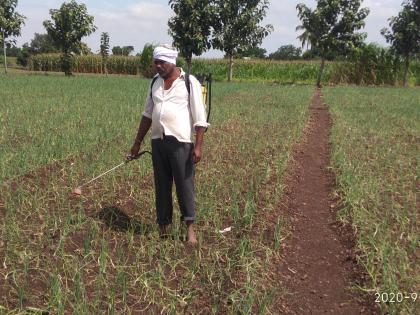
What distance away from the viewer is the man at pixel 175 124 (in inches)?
147

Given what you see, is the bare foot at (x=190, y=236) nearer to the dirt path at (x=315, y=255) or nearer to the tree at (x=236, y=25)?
the dirt path at (x=315, y=255)

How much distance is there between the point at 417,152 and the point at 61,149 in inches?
246

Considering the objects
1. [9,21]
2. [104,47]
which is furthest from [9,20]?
[104,47]

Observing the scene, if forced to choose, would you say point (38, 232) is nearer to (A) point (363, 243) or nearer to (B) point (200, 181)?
(B) point (200, 181)

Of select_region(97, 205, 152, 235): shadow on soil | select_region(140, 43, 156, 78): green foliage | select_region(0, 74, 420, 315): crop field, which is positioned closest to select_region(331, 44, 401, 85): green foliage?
select_region(140, 43, 156, 78): green foliage

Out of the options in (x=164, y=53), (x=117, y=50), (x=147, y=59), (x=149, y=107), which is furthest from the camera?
(x=117, y=50)

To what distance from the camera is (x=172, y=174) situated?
4070 millimetres

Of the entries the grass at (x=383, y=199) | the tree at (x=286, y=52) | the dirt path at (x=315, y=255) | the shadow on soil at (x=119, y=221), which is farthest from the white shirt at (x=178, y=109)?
the tree at (x=286, y=52)

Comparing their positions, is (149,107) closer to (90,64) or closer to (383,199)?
(383,199)

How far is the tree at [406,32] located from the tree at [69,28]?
22.3 meters

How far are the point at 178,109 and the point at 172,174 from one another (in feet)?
2.12

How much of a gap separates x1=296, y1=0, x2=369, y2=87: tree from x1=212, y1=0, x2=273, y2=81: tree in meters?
3.17

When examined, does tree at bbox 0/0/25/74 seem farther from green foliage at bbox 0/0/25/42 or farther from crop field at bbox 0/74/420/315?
crop field at bbox 0/74/420/315

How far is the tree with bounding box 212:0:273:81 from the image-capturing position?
32031 millimetres
